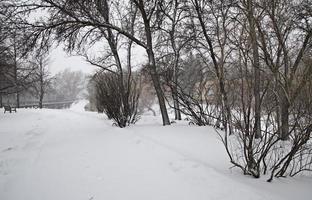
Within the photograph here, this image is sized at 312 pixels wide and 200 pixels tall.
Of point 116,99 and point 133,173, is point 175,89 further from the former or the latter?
point 133,173

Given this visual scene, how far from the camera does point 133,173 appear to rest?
11.4ft

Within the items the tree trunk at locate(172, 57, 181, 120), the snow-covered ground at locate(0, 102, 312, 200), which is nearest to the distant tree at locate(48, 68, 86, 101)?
the tree trunk at locate(172, 57, 181, 120)

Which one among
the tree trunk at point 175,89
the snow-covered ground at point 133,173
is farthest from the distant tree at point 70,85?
the snow-covered ground at point 133,173

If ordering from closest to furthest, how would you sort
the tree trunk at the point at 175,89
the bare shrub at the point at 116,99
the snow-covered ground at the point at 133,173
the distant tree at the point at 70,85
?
the snow-covered ground at the point at 133,173, the tree trunk at the point at 175,89, the bare shrub at the point at 116,99, the distant tree at the point at 70,85

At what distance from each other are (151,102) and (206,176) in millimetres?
39840

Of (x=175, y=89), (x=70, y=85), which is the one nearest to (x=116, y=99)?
(x=175, y=89)

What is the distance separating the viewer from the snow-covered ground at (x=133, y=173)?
2.78 meters

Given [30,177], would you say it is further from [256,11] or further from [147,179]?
[256,11]

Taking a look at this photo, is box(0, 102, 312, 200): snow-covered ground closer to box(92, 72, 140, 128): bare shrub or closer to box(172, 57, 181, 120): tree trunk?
box(172, 57, 181, 120): tree trunk

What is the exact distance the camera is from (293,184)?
2986 mm

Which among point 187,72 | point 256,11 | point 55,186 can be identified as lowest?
point 55,186

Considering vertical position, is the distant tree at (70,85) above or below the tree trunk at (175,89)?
above

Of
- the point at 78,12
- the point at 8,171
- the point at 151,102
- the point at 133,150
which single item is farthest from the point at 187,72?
the point at 151,102

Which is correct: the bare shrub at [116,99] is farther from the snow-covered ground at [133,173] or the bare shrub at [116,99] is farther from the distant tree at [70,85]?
the distant tree at [70,85]
